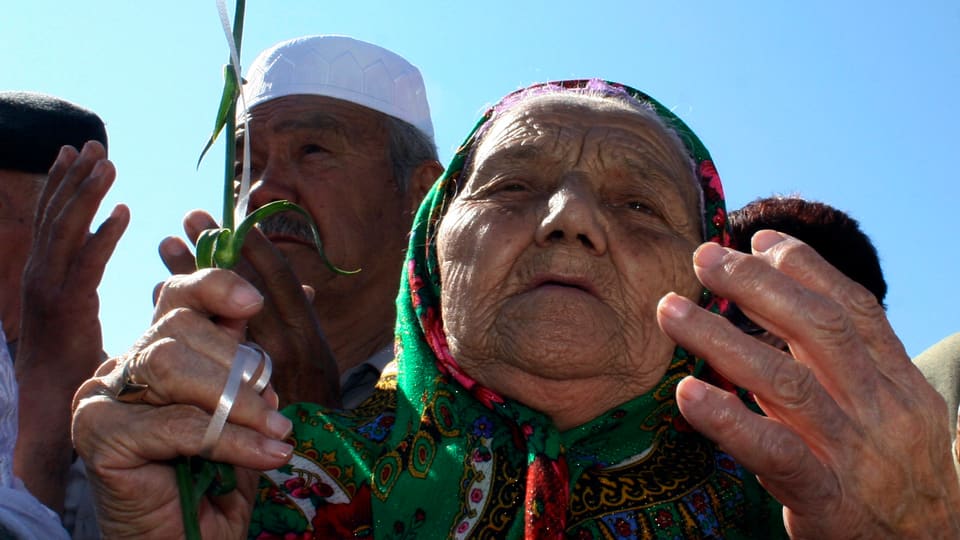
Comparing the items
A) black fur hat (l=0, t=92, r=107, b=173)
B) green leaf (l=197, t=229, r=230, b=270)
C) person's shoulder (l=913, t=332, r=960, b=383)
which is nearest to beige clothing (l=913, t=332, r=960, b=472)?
person's shoulder (l=913, t=332, r=960, b=383)

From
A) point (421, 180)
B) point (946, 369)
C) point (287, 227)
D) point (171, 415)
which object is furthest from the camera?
point (421, 180)

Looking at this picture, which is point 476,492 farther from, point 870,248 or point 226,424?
point 870,248

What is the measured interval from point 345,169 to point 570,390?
6.97ft

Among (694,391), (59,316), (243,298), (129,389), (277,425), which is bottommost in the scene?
(59,316)

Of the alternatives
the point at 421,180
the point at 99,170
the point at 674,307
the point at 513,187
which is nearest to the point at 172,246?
the point at 99,170

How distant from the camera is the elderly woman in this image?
7.11ft

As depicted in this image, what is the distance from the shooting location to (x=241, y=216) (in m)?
2.18

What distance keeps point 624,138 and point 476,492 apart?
100 cm

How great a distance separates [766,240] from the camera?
2291 mm

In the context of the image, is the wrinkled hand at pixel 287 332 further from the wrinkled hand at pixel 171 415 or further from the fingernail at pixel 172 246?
the wrinkled hand at pixel 171 415

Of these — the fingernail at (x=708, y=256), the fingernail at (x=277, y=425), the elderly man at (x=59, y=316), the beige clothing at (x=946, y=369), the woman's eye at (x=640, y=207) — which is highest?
the beige clothing at (x=946, y=369)

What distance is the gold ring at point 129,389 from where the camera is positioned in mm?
2373

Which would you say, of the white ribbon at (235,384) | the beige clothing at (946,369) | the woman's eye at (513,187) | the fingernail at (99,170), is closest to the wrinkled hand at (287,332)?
the fingernail at (99,170)

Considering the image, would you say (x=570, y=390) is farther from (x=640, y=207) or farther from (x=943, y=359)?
(x=943, y=359)
